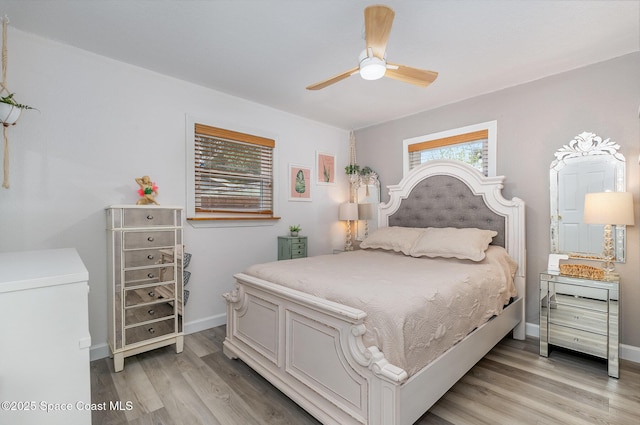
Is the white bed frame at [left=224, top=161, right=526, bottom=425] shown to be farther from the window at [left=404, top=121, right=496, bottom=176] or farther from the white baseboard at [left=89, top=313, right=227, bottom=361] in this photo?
the window at [left=404, top=121, right=496, bottom=176]

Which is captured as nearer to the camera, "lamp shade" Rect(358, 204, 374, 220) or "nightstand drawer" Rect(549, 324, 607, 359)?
"nightstand drawer" Rect(549, 324, 607, 359)

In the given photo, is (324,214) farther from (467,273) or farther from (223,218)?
(467,273)

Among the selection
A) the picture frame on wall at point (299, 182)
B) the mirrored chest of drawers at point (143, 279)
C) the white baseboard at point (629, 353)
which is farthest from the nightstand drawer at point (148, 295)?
the white baseboard at point (629, 353)

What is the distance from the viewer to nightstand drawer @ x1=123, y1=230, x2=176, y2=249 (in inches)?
91.1

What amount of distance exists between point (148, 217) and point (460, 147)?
3329mm

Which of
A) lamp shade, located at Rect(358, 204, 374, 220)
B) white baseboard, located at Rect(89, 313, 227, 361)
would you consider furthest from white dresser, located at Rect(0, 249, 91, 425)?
lamp shade, located at Rect(358, 204, 374, 220)

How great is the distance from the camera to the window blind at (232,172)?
123 inches

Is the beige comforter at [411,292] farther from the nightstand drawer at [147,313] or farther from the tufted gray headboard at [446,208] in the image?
the nightstand drawer at [147,313]

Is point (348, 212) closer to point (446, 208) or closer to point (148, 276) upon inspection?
point (446, 208)

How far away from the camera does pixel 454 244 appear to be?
270 cm

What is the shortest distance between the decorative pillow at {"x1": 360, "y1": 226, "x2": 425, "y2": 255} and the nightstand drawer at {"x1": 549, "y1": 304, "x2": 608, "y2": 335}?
125 centimetres

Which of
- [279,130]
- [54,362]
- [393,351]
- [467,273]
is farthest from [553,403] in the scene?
[279,130]

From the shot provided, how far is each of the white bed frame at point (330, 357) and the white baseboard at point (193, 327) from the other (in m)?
0.74

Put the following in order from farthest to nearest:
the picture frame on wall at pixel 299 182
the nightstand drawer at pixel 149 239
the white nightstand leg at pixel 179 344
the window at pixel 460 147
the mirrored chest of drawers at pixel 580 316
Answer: the picture frame on wall at pixel 299 182 < the window at pixel 460 147 < the white nightstand leg at pixel 179 344 < the nightstand drawer at pixel 149 239 < the mirrored chest of drawers at pixel 580 316
